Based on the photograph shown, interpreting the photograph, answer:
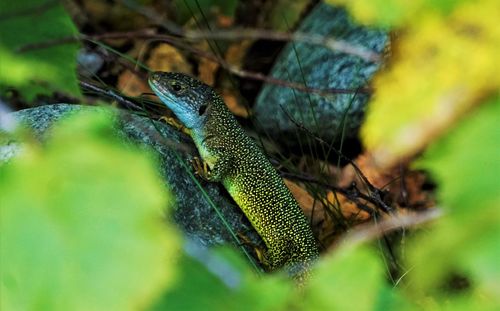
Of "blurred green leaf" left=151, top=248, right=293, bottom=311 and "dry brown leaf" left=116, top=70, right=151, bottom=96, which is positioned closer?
"blurred green leaf" left=151, top=248, right=293, bottom=311

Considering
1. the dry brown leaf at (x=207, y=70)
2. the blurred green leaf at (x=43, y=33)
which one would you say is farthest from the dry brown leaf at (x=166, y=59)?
the blurred green leaf at (x=43, y=33)

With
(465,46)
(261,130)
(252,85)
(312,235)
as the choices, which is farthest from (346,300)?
(252,85)

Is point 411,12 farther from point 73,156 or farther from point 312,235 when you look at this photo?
point 312,235

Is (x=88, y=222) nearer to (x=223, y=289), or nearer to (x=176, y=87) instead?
(x=223, y=289)

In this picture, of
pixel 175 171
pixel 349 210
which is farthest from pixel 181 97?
pixel 349 210

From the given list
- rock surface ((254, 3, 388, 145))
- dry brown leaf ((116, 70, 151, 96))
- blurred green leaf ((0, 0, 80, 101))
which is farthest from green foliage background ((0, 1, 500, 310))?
dry brown leaf ((116, 70, 151, 96))

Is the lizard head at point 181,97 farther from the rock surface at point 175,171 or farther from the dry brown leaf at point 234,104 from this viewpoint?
the dry brown leaf at point 234,104

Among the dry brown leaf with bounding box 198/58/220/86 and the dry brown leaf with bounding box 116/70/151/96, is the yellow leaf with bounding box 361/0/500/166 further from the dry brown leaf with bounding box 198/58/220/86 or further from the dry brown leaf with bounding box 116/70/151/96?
the dry brown leaf with bounding box 198/58/220/86
